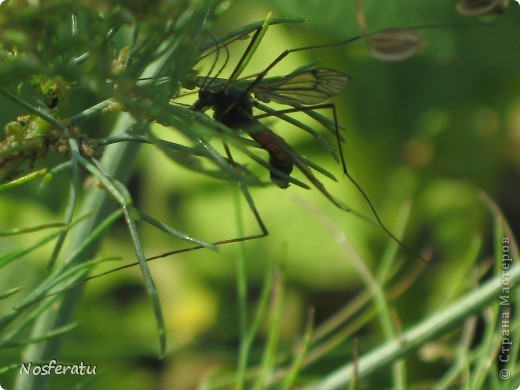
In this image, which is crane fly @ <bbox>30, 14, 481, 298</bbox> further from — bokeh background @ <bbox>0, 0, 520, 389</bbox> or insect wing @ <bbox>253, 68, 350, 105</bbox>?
bokeh background @ <bbox>0, 0, 520, 389</bbox>

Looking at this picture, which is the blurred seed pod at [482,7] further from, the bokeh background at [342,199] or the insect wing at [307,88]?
the bokeh background at [342,199]

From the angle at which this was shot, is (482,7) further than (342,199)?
No

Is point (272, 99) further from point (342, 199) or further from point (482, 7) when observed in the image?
point (342, 199)

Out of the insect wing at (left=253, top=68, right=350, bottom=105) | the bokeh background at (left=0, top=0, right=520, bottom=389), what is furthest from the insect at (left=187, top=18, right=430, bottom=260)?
the bokeh background at (left=0, top=0, right=520, bottom=389)

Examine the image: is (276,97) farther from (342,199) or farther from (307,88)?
(342,199)

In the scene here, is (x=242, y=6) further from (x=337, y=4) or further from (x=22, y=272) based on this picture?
(x=22, y=272)

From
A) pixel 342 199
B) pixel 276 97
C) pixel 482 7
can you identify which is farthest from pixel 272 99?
pixel 342 199

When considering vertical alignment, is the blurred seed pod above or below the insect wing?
above
